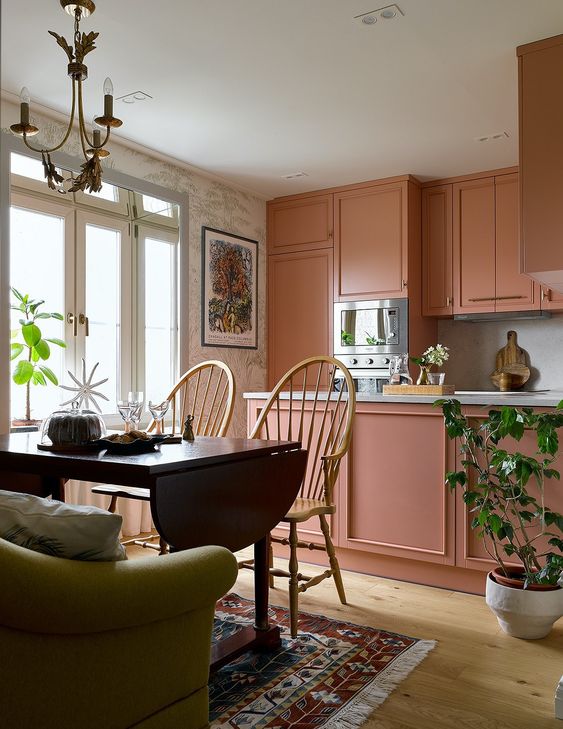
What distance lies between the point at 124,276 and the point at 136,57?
1.46 m

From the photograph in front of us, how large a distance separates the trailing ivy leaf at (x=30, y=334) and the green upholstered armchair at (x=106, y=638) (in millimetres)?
2334

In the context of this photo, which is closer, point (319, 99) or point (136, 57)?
point (136, 57)

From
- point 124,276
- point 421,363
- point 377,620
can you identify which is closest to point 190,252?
point 124,276

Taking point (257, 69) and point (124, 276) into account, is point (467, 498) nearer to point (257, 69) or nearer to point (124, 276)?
point (257, 69)

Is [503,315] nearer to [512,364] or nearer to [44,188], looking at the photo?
[512,364]

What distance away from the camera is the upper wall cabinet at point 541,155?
2723 mm

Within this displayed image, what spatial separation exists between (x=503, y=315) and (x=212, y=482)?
329 centimetres

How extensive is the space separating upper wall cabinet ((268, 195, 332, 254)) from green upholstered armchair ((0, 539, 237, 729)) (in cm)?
391

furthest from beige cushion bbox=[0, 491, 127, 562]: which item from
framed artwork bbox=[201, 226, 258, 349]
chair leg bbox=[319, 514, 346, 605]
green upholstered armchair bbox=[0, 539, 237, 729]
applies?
framed artwork bbox=[201, 226, 258, 349]

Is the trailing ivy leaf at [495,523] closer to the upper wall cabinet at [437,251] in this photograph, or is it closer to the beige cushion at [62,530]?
the beige cushion at [62,530]

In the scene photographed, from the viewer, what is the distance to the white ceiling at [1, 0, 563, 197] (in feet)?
8.57

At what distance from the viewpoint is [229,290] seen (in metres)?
4.83

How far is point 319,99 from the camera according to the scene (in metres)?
3.40

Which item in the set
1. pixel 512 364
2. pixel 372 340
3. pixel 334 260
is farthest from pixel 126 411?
pixel 512 364
